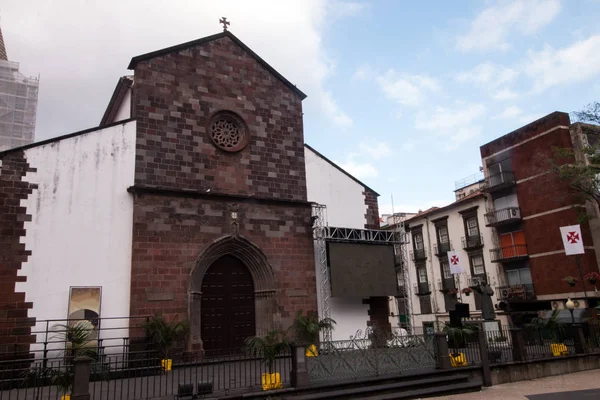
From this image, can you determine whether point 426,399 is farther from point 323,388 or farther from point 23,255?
point 23,255

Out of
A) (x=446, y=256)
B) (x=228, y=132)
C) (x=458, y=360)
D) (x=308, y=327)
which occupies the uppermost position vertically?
(x=228, y=132)

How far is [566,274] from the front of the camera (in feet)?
80.3

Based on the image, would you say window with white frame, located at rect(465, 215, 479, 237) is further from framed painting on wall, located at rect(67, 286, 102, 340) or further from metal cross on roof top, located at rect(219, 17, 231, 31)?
framed painting on wall, located at rect(67, 286, 102, 340)

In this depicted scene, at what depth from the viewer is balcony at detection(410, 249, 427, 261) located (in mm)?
34094

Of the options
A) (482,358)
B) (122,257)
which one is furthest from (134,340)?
(482,358)

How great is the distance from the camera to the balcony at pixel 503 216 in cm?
2761

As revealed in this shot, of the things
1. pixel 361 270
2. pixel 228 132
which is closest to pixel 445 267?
pixel 361 270

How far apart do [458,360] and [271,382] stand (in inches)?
203

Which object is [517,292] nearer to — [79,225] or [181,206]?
[181,206]

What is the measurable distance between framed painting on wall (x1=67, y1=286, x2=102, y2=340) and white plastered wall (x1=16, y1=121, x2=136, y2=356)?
14 cm

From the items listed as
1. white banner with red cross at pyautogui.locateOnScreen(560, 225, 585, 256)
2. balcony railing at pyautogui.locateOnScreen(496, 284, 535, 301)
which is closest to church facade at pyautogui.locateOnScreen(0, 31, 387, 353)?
white banner with red cross at pyautogui.locateOnScreen(560, 225, 585, 256)

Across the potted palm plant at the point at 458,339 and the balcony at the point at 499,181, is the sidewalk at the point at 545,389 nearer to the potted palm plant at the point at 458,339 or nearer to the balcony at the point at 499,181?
the potted palm plant at the point at 458,339

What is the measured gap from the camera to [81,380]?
26.8 feet

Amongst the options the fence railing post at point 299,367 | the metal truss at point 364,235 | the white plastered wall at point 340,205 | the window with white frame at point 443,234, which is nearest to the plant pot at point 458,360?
the fence railing post at point 299,367
